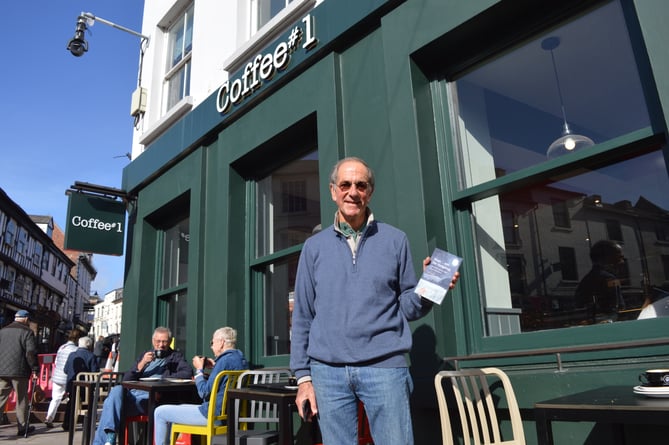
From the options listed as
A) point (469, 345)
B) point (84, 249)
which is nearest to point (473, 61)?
point (469, 345)

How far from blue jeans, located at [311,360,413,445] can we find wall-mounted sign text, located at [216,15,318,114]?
11.6 ft

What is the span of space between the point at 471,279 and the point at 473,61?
5.29 ft

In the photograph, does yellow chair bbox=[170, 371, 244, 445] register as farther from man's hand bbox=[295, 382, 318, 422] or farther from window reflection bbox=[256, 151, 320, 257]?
man's hand bbox=[295, 382, 318, 422]

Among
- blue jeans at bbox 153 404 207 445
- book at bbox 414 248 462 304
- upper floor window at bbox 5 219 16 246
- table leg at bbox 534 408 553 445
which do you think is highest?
upper floor window at bbox 5 219 16 246

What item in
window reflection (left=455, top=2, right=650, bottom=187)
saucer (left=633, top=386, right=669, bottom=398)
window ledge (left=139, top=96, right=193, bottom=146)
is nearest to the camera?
saucer (left=633, top=386, right=669, bottom=398)

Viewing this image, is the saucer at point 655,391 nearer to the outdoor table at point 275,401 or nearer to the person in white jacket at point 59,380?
the outdoor table at point 275,401

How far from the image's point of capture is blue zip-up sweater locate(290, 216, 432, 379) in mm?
2090

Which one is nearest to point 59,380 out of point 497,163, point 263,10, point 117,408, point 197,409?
point 117,408

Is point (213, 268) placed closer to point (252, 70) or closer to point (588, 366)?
point (252, 70)

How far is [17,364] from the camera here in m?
8.06

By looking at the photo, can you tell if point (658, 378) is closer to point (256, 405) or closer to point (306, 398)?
point (306, 398)

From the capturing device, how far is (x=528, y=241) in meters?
3.35

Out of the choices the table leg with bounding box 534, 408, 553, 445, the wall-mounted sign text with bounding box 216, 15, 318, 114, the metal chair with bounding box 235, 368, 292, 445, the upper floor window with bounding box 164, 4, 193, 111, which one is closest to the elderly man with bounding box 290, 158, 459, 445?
the table leg with bounding box 534, 408, 553, 445

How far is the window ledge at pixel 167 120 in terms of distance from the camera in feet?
22.4
